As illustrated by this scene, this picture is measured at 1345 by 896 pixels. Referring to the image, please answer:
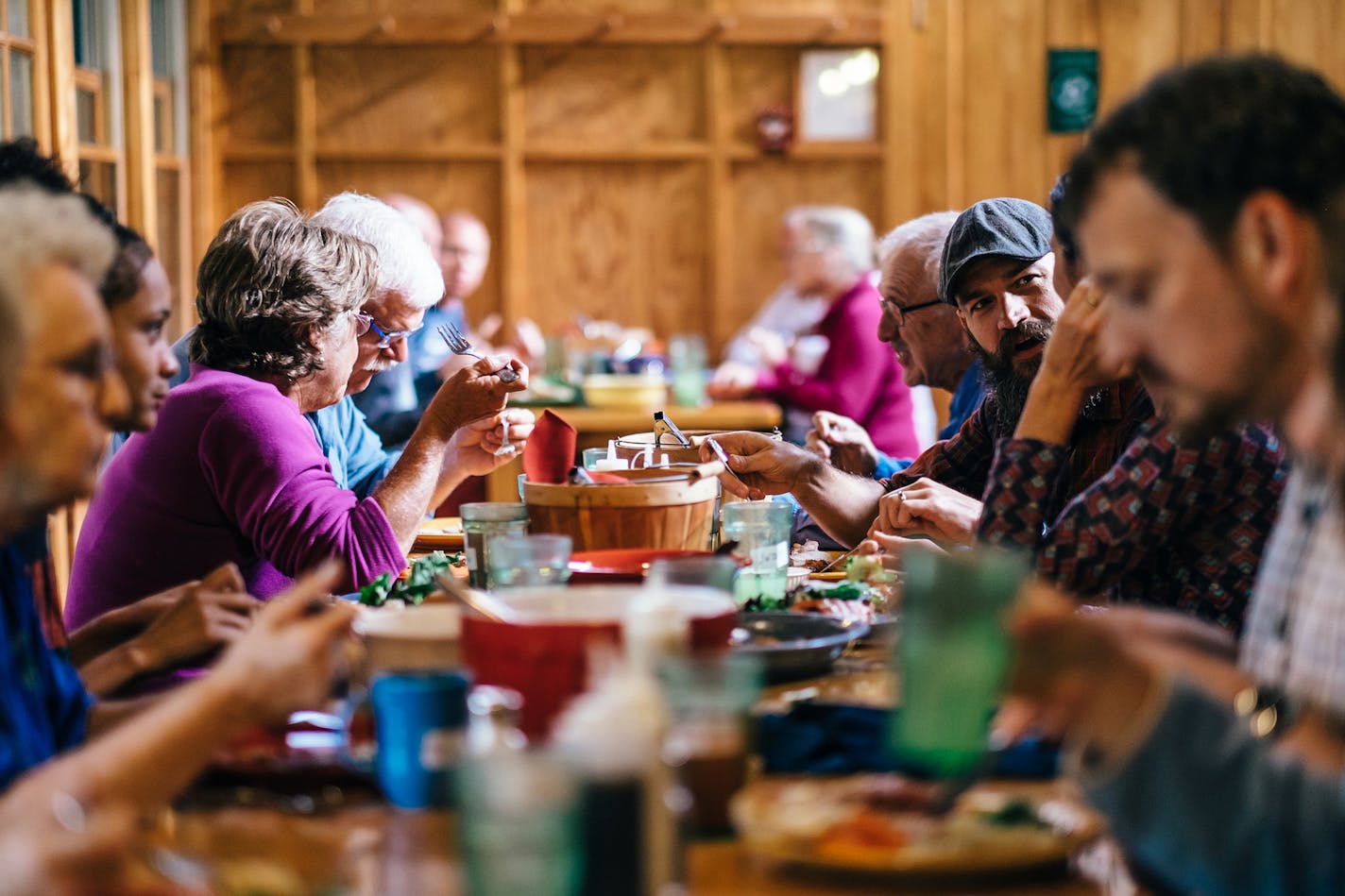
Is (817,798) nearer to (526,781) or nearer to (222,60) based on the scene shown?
(526,781)

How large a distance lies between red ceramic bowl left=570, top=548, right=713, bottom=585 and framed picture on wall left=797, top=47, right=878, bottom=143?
16.5 feet

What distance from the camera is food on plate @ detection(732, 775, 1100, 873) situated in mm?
1040

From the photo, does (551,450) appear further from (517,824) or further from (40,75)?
(40,75)

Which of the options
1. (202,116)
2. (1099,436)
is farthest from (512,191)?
(1099,436)

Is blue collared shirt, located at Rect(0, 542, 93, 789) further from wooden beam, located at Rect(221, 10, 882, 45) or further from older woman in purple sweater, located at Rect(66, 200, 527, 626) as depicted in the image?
wooden beam, located at Rect(221, 10, 882, 45)

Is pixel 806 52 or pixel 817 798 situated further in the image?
pixel 806 52

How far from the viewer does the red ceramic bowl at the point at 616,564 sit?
179 centimetres

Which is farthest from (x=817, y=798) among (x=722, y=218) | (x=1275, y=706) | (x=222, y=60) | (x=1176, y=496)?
(x=222, y=60)

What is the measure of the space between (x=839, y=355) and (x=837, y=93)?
2.07 m

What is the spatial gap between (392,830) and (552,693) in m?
0.21

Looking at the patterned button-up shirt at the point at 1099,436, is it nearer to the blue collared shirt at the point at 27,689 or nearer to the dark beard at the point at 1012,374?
the dark beard at the point at 1012,374

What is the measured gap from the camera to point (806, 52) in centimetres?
666

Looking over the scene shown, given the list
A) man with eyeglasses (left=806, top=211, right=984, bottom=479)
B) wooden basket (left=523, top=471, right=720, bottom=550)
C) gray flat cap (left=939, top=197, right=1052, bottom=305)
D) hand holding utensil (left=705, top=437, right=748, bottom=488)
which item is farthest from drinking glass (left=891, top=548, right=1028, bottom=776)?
man with eyeglasses (left=806, top=211, right=984, bottom=479)

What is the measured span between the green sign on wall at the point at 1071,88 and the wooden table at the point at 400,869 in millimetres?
5934
